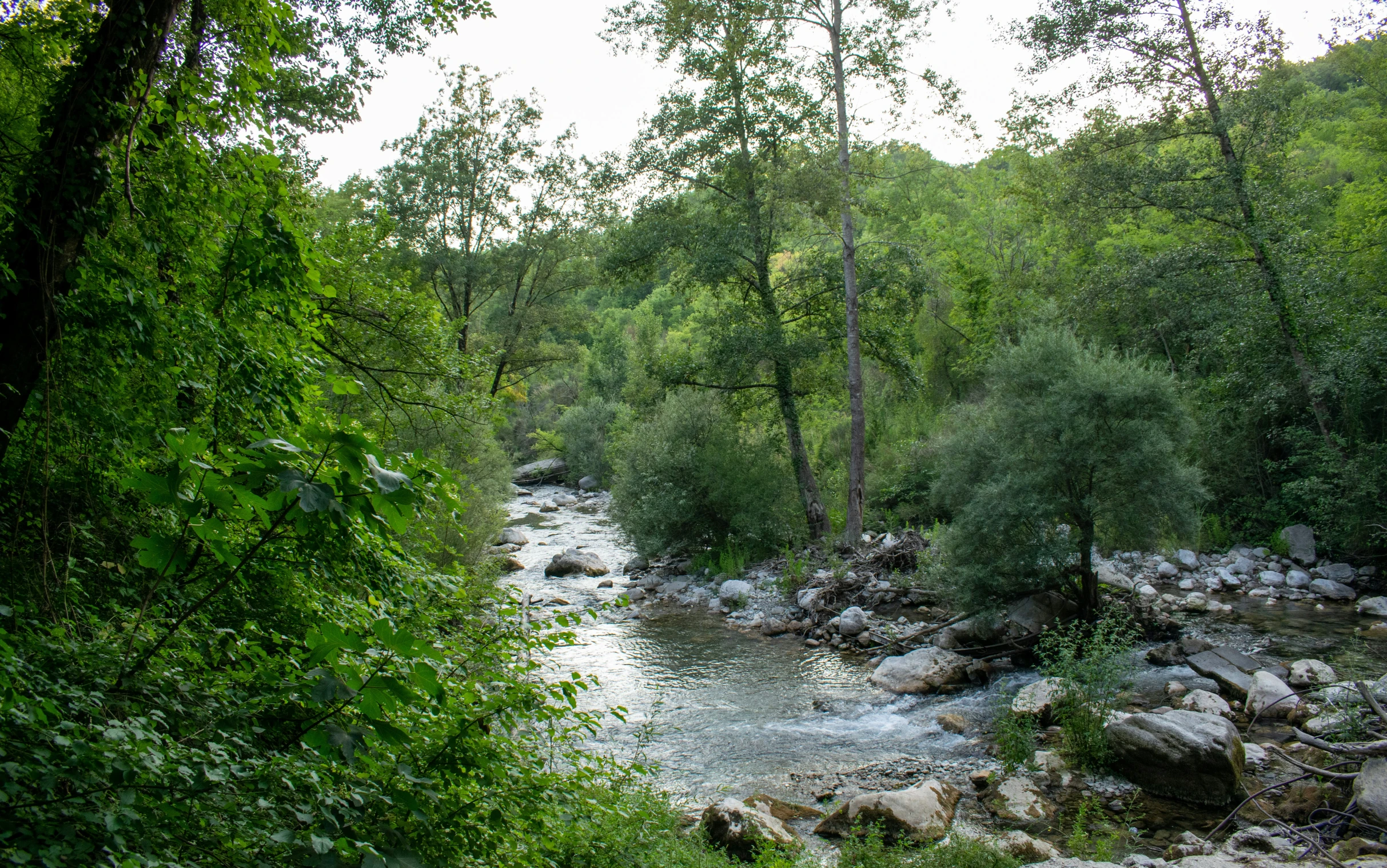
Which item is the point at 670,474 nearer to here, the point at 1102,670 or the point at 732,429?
the point at 732,429

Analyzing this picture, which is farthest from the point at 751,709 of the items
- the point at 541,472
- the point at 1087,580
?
the point at 541,472

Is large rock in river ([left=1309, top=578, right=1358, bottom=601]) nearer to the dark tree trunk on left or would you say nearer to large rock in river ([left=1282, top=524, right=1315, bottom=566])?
large rock in river ([left=1282, top=524, right=1315, bottom=566])

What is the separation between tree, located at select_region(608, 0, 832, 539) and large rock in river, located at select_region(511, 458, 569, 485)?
25481 mm

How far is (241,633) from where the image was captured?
3.55 m

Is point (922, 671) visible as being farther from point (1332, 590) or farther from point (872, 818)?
point (1332, 590)

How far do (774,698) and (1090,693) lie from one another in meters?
3.81

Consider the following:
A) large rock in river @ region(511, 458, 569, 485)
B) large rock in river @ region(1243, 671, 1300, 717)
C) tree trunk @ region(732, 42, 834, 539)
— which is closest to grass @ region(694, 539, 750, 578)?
tree trunk @ region(732, 42, 834, 539)

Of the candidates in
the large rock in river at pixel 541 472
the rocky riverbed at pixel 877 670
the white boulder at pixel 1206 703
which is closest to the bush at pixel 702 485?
the rocky riverbed at pixel 877 670

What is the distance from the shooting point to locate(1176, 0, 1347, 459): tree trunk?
528 inches

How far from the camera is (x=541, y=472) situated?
41.2m

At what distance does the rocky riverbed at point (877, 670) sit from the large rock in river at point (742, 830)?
0.18 ft

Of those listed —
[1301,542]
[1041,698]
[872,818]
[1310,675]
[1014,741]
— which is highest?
[872,818]

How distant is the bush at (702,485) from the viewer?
58.1 feet

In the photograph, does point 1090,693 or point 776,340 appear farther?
point 776,340
